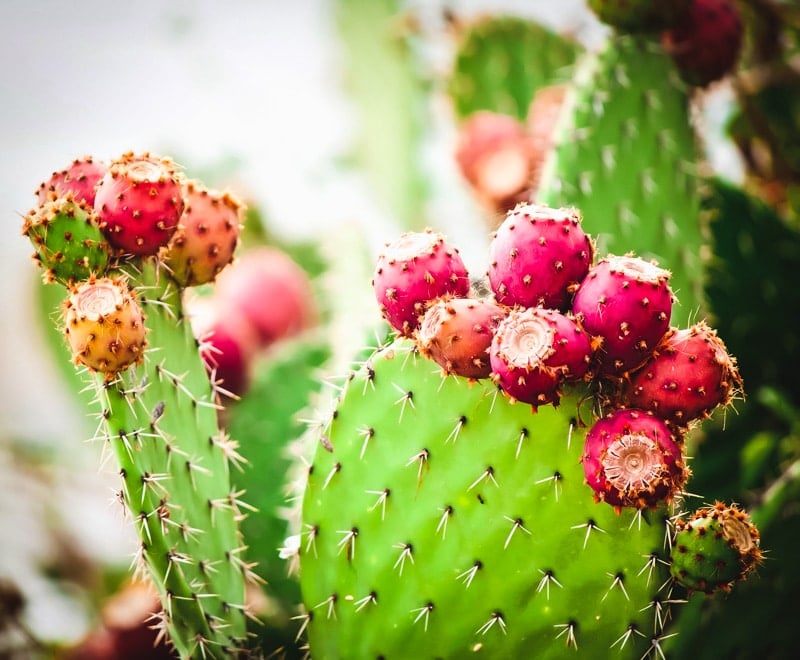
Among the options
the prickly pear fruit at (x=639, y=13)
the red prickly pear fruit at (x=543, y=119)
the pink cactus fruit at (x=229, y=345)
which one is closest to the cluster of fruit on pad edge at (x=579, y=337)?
the prickly pear fruit at (x=639, y=13)

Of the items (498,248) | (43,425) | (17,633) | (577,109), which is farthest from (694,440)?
(43,425)

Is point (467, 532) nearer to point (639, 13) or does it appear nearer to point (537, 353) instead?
point (537, 353)

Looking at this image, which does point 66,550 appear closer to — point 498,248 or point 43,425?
point 43,425

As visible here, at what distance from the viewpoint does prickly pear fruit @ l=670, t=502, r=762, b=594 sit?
23.6 inches

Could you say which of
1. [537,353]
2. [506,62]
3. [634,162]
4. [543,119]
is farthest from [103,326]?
[506,62]

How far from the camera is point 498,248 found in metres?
0.63

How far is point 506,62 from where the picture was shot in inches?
62.7

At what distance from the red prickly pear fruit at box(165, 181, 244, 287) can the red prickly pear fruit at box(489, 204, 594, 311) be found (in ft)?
0.88

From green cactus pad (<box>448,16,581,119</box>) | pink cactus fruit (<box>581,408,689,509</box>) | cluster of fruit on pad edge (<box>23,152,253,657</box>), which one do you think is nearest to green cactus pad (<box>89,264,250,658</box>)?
cluster of fruit on pad edge (<box>23,152,253,657</box>)

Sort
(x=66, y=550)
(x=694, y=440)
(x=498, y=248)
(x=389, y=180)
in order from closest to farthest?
(x=498, y=248) → (x=694, y=440) → (x=66, y=550) → (x=389, y=180)

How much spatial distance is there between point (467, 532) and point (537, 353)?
20 cm

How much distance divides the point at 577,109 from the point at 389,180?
93cm

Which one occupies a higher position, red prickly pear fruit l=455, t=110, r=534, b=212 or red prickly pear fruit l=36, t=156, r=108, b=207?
red prickly pear fruit l=36, t=156, r=108, b=207

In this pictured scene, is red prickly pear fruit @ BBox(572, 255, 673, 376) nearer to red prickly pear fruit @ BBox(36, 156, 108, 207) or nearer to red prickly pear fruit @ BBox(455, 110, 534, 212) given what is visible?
red prickly pear fruit @ BBox(36, 156, 108, 207)
